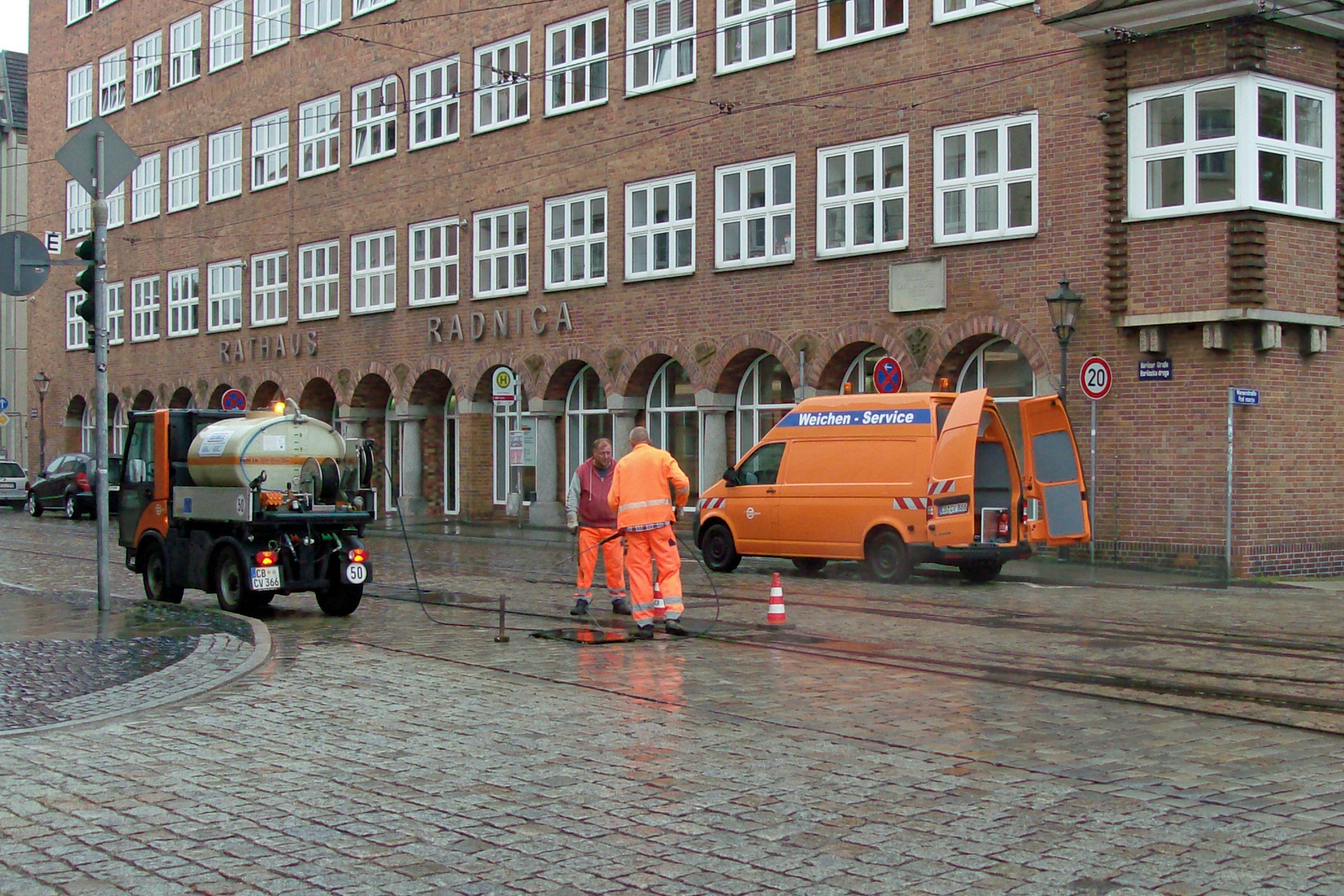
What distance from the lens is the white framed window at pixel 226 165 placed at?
42.9 m

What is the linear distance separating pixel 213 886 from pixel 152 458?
1198cm

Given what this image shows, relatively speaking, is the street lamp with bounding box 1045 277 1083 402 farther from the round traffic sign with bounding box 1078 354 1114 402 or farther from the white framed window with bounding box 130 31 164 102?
the white framed window with bounding box 130 31 164 102

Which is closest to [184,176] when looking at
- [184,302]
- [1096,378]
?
[184,302]

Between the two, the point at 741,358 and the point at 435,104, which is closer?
the point at 741,358

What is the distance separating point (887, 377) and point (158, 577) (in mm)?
11628

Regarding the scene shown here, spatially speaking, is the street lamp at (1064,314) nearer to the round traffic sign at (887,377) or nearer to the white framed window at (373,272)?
the round traffic sign at (887,377)

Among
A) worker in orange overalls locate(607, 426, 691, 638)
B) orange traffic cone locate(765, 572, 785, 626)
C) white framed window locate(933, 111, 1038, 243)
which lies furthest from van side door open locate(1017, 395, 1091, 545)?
worker in orange overalls locate(607, 426, 691, 638)

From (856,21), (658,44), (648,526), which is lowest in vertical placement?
(648,526)

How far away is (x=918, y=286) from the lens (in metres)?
24.7

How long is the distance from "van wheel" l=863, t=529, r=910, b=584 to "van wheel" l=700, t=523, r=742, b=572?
7.26 ft

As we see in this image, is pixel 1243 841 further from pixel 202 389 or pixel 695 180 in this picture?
pixel 202 389

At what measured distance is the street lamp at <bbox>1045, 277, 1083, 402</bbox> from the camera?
2214cm

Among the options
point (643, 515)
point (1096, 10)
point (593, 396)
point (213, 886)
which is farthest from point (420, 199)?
point (213, 886)

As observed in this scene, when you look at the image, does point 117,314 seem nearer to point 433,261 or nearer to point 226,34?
point 226,34
